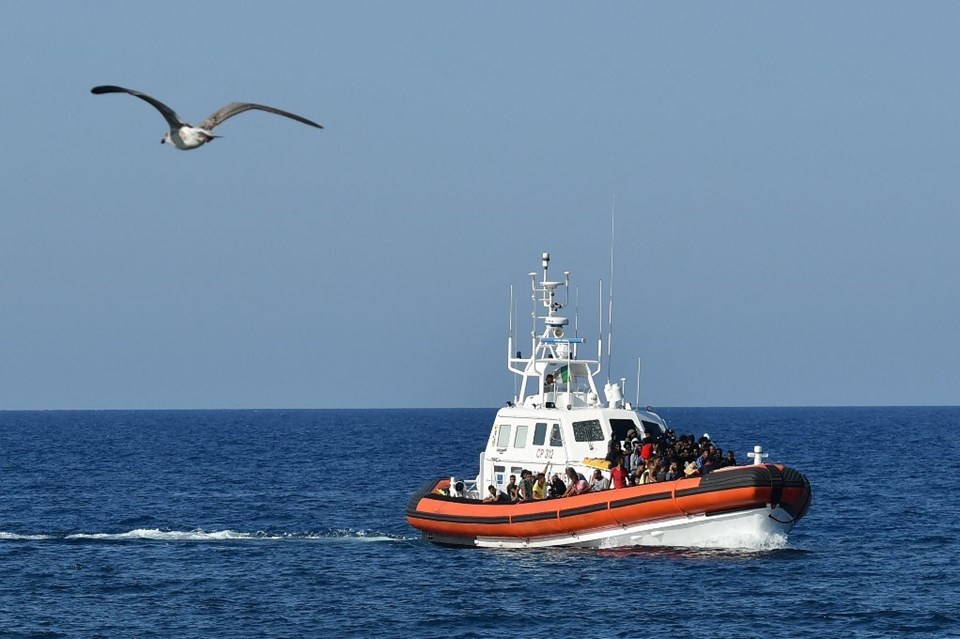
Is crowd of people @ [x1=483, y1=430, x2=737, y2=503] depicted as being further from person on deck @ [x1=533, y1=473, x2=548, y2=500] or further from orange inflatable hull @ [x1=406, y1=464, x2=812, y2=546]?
orange inflatable hull @ [x1=406, y1=464, x2=812, y2=546]

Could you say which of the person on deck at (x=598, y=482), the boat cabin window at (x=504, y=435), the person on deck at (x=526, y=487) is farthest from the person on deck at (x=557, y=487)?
the boat cabin window at (x=504, y=435)

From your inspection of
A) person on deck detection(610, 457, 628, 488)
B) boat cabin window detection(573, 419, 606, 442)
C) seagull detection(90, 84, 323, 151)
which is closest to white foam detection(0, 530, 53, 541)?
boat cabin window detection(573, 419, 606, 442)

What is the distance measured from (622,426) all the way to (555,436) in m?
1.65

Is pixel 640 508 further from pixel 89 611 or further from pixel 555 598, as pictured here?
Answer: pixel 89 611

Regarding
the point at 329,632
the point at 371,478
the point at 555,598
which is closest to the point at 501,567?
the point at 555,598

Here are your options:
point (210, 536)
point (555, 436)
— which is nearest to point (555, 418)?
point (555, 436)

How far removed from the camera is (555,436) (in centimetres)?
3484

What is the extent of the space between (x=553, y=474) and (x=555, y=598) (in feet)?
21.6

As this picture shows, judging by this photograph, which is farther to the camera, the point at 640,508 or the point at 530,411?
the point at 530,411

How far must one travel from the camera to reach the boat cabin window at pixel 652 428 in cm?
3522

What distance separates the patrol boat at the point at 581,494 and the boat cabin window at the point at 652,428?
0.10 ft

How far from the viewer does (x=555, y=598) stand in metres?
28.2

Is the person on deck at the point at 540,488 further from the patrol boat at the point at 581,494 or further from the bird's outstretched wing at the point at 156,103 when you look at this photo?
the bird's outstretched wing at the point at 156,103

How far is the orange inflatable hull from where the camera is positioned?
101 feet
